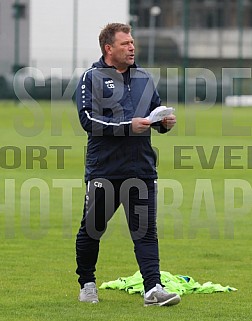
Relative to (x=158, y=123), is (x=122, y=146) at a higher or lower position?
lower

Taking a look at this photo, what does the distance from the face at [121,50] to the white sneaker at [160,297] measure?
1.75 meters

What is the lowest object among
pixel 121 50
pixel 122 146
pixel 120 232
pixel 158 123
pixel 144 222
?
pixel 120 232

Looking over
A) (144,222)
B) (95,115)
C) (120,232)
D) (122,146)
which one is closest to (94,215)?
(144,222)

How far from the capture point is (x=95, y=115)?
8.03 m

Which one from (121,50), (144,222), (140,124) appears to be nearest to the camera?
(140,124)

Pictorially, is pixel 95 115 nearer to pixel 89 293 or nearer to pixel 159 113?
pixel 159 113

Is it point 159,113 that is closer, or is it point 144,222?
point 159,113

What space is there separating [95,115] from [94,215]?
793 millimetres

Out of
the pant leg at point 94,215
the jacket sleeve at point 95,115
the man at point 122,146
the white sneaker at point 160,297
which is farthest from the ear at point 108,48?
the white sneaker at point 160,297

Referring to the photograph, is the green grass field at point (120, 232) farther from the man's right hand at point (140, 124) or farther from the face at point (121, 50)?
the face at point (121, 50)

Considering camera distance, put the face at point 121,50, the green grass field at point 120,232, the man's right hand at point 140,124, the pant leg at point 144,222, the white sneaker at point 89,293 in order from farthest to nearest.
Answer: the white sneaker at point 89,293, the green grass field at point 120,232, the pant leg at point 144,222, the face at point 121,50, the man's right hand at point 140,124

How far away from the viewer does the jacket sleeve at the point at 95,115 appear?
26.1ft

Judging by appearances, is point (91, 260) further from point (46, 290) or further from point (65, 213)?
point (65, 213)

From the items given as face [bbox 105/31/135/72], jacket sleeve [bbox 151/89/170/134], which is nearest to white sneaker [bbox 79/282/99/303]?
jacket sleeve [bbox 151/89/170/134]
